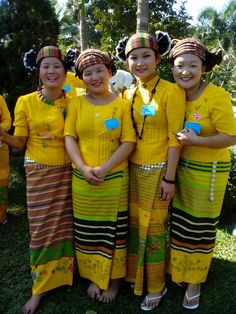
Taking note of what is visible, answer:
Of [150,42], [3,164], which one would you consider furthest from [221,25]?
[150,42]

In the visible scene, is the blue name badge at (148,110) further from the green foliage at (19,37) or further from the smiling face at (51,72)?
the green foliage at (19,37)

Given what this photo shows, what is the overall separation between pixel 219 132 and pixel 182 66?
520 mm

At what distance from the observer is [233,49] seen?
3059cm

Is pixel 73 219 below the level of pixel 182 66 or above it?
below

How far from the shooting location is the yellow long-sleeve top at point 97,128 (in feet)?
8.54

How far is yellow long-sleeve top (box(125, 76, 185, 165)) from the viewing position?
249 cm

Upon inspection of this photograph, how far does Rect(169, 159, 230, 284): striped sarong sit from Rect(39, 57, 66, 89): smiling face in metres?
1.10

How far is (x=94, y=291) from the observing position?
3.01 meters

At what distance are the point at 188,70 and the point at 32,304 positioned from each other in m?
2.15

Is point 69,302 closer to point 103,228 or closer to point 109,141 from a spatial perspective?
point 103,228

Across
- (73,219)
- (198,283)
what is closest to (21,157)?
(73,219)

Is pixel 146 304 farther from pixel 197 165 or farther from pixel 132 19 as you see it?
pixel 132 19

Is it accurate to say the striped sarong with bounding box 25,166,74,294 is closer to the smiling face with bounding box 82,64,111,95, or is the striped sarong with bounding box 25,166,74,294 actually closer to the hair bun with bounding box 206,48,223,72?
the smiling face with bounding box 82,64,111,95

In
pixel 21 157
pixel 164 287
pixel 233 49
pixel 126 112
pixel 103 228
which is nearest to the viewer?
pixel 126 112
